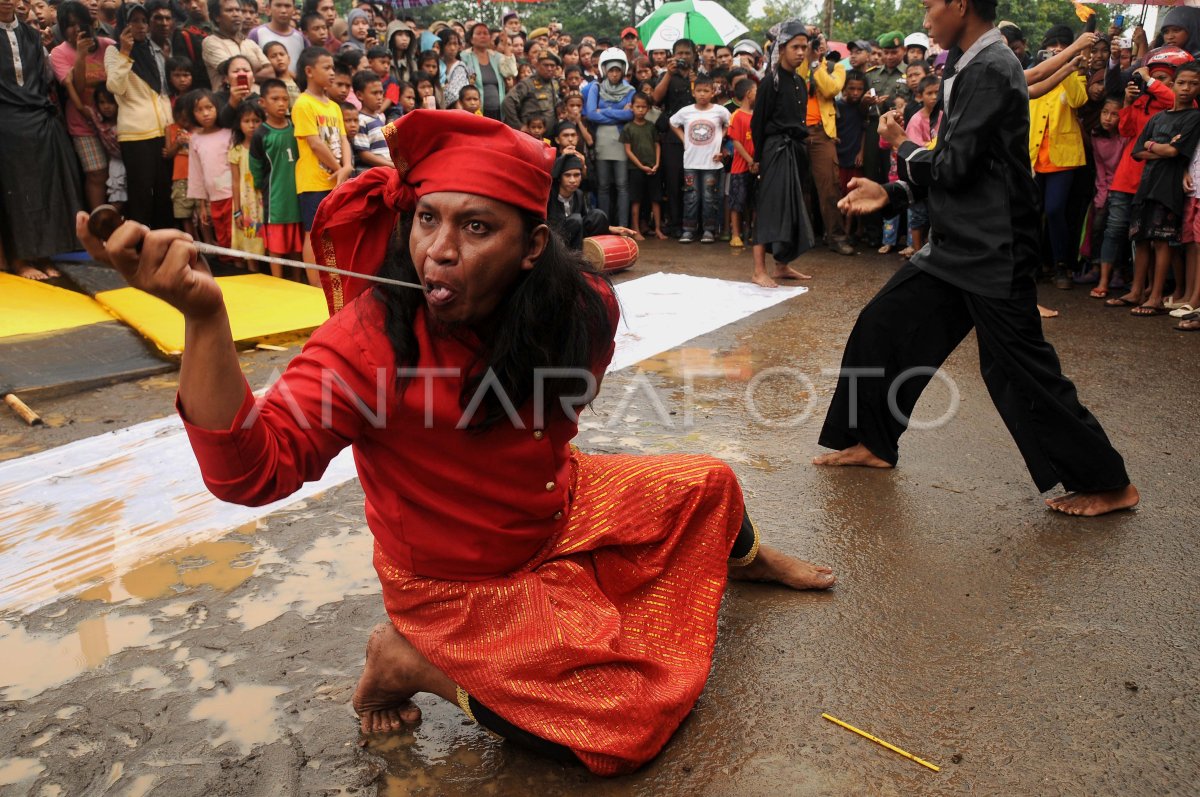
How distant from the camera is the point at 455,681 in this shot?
216cm

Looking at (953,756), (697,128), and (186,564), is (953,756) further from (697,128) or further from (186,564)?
(697,128)

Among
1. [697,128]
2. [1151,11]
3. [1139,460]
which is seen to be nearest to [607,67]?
[697,128]

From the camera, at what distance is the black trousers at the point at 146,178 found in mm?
7598

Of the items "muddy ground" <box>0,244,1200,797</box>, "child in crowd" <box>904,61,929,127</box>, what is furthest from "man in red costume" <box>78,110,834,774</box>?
"child in crowd" <box>904,61,929,127</box>

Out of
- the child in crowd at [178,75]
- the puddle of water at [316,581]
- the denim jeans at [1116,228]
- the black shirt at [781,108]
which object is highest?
the child in crowd at [178,75]

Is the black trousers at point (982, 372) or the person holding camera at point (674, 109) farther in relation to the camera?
the person holding camera at point (674, 109)

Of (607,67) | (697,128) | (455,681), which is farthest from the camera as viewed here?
(607,67)

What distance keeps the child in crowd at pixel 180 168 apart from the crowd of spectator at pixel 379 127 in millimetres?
17

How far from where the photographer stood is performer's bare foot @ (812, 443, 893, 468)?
12.9ft

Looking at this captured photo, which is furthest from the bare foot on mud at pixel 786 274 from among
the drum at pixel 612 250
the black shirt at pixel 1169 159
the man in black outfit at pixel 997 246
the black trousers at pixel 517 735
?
the black trousers at pixel 517 735

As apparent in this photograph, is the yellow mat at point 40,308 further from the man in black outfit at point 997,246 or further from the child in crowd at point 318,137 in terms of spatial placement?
the man in black outfit at point 997,246

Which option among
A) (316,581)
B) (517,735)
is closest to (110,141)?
(316,581)

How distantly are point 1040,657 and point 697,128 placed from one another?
26.9 ft

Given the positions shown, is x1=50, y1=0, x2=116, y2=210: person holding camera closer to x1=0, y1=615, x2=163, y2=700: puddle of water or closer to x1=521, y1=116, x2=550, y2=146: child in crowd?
x1=521, y1=116, x2=550, y2=146: child in crowd
